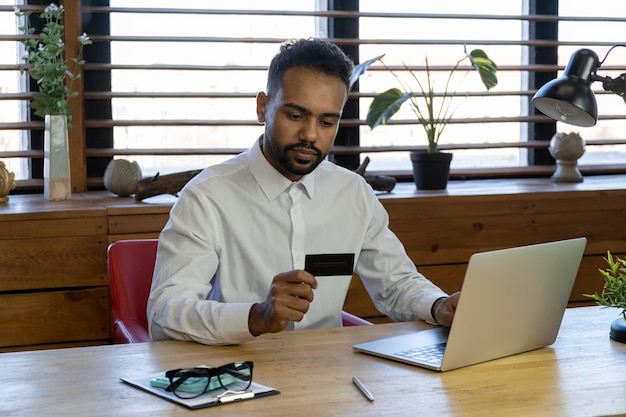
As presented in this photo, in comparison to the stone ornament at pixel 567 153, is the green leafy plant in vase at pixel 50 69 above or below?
above

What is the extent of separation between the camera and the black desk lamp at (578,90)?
7.44ft

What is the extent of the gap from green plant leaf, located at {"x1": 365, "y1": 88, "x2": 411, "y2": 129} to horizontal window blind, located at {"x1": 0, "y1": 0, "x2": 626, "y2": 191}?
0.92 ft

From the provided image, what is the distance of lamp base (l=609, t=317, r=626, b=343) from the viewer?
2.22 m

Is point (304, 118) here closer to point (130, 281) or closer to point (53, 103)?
point (130, 281)

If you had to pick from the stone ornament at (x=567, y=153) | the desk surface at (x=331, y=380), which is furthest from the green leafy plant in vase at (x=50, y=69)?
the stone ornament at (x=567, y=153)

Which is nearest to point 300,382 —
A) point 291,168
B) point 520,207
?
point 291,168

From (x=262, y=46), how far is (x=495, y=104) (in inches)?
49.0

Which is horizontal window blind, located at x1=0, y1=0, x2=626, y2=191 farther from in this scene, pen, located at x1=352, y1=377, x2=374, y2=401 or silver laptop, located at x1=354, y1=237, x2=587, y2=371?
pen, located at x1=352, y1=377, x2=374, y2=401

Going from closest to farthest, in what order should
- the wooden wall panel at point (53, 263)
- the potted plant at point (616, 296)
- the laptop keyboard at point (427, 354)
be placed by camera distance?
the laptop keyboard at point (427, 354), the potted plant at point (616, 296), the wooden wall panel at point (53, 263)

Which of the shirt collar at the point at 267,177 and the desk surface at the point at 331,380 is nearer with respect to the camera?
the desk surface at the point at 331,380

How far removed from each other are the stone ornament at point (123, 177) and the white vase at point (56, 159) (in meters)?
0.17

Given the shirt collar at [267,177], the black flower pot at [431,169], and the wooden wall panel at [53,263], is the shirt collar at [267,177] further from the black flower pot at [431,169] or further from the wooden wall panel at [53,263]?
the black flower pot at [431,169]

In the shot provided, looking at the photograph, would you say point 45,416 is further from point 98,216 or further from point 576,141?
point 576,141

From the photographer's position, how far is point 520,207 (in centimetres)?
403
